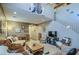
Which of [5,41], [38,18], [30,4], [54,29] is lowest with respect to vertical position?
[5,41]

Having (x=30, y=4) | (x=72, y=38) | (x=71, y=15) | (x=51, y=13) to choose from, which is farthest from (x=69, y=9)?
(x=30, y=4)

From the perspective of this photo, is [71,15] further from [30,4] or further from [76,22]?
[30,4]

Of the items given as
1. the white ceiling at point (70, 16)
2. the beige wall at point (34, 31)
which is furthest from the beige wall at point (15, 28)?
the white ceiling at point (70, 16)

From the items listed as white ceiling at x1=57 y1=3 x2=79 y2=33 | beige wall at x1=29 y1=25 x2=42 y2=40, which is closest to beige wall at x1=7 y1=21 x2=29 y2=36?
beige wall at x1=29 y1=25 x2=42 y2=40

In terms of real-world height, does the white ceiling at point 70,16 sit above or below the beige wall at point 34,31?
above

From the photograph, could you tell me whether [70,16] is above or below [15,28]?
above

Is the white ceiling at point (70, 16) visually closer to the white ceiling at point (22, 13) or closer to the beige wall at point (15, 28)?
the white ceiling at point (22, 13)

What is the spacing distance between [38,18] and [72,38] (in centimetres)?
55

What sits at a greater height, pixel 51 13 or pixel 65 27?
pixel 51 13

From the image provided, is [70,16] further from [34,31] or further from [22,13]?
[22,13]

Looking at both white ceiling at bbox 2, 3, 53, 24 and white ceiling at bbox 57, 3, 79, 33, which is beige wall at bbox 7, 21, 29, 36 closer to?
white ceiling at bbox 2, 3, 53, 24

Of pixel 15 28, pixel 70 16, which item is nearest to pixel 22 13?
pixel 15 28

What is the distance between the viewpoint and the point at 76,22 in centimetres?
222

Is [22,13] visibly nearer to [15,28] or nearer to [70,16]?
[15,28]
